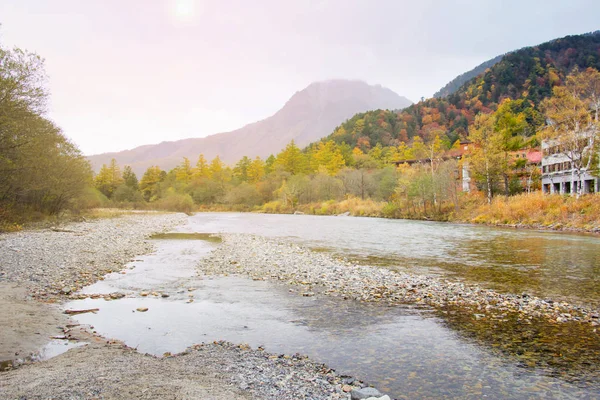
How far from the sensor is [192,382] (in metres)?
5.29

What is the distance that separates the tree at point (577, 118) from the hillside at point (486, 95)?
80385mm

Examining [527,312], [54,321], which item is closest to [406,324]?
[527,312]

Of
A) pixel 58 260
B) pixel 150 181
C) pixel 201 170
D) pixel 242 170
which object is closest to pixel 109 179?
pixel 150 181

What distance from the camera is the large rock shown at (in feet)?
16.9

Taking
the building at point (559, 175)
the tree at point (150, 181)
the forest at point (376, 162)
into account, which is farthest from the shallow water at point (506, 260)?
the tree at point (150, 181)

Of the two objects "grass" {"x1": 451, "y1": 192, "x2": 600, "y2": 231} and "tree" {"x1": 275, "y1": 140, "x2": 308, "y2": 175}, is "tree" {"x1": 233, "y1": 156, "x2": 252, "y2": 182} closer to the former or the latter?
"tree" {"x1": 275, "y1": 140, "x2": 308, "y2": 175}

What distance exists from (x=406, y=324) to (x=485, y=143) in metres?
51.7

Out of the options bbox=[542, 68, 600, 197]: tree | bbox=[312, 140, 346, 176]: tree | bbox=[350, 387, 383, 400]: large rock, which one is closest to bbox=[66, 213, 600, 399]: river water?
bbox=[350, 387, 383, 400]: large rock

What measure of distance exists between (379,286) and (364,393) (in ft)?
24.0

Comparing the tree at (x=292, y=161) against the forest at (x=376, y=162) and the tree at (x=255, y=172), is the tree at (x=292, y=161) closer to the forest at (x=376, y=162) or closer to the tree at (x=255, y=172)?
the forest at (x=376, y=162)

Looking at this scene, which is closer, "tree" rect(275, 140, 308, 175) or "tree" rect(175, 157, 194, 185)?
"tree" rect(275, 140, 308, 175)

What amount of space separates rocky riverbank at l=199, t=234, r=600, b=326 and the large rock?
5332mm

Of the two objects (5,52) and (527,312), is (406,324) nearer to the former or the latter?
(527,312)

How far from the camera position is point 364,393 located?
5.19 meters
